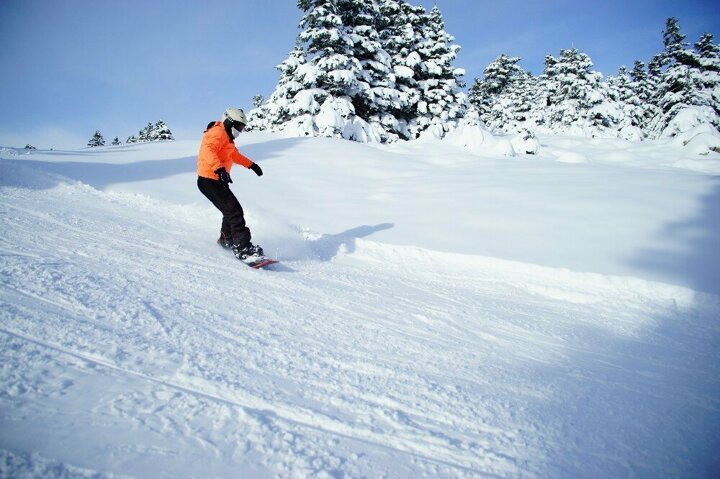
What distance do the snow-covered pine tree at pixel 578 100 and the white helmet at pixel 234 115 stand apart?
114ft

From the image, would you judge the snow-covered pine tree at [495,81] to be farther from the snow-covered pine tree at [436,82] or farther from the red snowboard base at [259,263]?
the red snowboard base at [259,263]

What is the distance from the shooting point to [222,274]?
12.4ft

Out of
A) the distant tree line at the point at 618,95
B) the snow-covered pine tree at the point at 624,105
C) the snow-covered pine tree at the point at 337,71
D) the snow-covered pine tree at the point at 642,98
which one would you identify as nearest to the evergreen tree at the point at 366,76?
the snow-covered pine tree at the point at 337,71

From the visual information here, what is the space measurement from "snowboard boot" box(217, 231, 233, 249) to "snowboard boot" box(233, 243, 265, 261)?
1.43 ft

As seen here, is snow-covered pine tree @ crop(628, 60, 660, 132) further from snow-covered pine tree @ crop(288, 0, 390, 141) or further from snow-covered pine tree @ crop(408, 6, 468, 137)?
snow-covered pine tree @ crop(288, 0, 390, 141)

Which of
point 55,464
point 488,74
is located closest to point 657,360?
point 55,464

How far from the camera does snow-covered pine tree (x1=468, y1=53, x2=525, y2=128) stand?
42.0m

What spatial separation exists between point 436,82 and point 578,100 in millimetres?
18792

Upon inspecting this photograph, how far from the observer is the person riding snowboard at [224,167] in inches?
180

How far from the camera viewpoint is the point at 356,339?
269cm

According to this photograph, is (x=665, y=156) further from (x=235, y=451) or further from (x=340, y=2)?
(x=235, y=451)

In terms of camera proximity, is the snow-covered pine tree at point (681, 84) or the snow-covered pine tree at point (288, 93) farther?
the snow-covered pine tree at point (681, 84)

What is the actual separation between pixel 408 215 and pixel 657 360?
4.82 metres

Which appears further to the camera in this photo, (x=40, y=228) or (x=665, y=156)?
(x=665, y=156)
